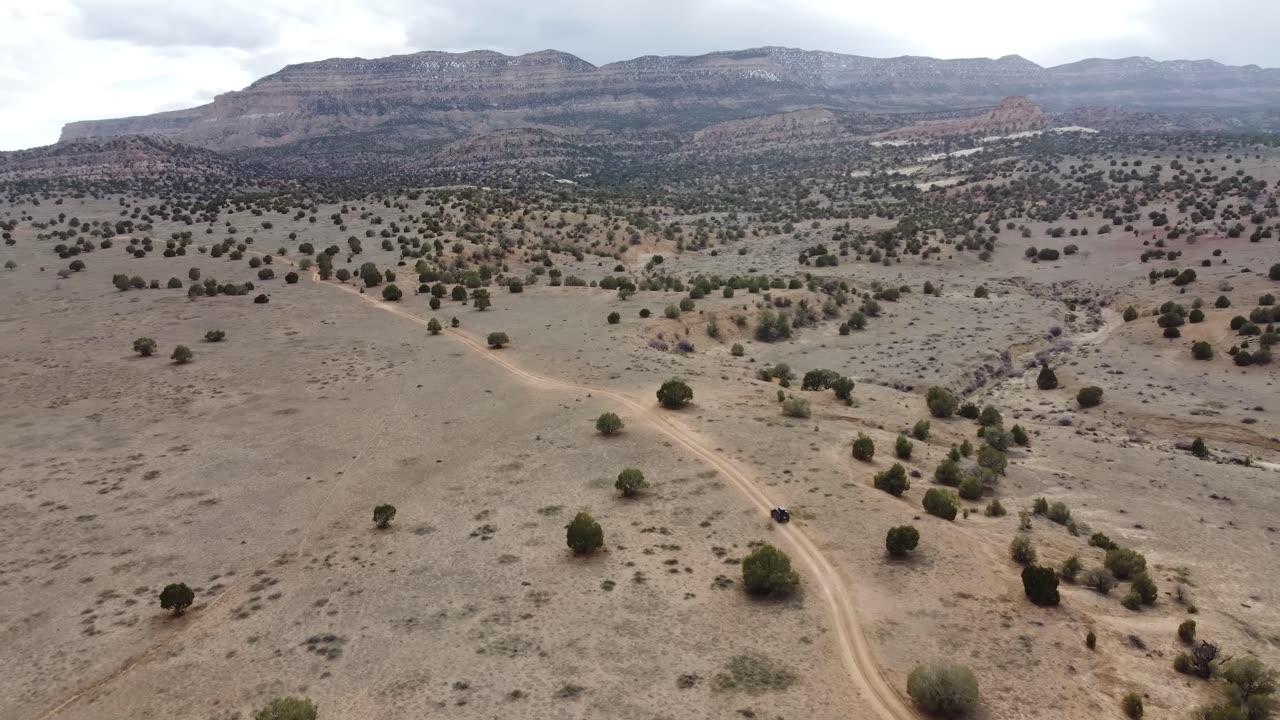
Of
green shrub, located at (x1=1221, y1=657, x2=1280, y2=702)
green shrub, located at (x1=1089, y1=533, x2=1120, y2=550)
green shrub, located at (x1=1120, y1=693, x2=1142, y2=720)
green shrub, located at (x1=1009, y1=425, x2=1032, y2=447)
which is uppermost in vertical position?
green shrub, located at (x1=1120, y1=693, x2=1142, y2=720)

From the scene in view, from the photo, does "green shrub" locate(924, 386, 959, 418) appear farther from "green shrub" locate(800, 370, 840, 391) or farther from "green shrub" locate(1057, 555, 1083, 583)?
"green shrub" locate(1057, 555, 1083, 583)

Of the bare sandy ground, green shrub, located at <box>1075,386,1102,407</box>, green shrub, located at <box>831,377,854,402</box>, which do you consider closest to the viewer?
the bare sandy ground

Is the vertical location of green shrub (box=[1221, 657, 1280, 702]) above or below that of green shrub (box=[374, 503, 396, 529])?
below

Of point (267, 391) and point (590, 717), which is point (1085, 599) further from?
point (267, 391)

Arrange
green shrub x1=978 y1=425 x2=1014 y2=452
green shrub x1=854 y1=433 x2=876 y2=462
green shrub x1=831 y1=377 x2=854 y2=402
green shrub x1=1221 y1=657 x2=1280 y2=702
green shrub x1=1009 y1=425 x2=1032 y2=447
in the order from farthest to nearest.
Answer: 1. green shrub x1=831 y1=377 x2=854 y2=402
2. green shrub x1=1009 y1=425 x2=1032 y2=447
3. green shrub x1=978 y1=425 x2=1014 y2=452
4. green shrub x1=854 y1=433 x2=876 y2=462
5. green shrub x1=1221 y1=657 x2=1280 y2=702

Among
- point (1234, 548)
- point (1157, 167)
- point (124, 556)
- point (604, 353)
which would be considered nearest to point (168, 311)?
point (604, 353)

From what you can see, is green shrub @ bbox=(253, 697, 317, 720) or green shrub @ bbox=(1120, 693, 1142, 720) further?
green shrub @ bbox=(1120, 693, 1142, 720)

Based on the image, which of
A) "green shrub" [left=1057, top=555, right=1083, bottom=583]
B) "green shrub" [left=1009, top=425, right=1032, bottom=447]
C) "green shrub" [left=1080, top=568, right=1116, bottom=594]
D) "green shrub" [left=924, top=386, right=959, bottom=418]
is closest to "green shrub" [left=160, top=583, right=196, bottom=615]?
"green shrub" [left=1057, top=555, right=1083, bottom=583]
